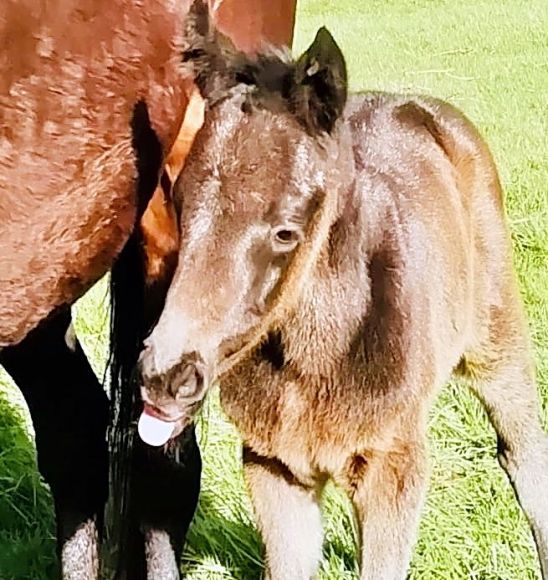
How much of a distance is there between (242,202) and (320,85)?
244 mm

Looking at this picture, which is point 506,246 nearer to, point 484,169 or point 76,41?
point 484,169

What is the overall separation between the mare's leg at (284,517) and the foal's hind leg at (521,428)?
0.54 metres

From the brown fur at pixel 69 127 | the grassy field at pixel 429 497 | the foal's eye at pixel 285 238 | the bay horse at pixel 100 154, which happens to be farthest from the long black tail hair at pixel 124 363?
the foal's eye at pixel 285 238

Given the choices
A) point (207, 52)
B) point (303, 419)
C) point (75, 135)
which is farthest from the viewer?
point (303, 419)

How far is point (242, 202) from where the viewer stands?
6.93 ft

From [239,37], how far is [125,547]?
Result: 3.90 ft

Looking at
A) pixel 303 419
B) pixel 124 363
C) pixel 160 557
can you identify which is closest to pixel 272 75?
pixel 303 419

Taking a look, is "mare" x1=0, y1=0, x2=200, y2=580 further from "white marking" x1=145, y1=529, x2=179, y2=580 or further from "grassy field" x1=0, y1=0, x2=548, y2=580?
"grassy field" x1=0, y1=0, x2=548, y2=580

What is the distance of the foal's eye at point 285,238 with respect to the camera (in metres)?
2.16

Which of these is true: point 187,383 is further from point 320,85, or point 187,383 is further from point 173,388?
point 320,85

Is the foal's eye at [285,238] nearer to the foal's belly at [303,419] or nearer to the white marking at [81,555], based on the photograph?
the foal's belly at [303,419]

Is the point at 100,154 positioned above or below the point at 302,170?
below

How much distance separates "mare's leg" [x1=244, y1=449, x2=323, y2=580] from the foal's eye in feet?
2.15

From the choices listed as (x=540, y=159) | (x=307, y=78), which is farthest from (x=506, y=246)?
(x=540, y=159)
